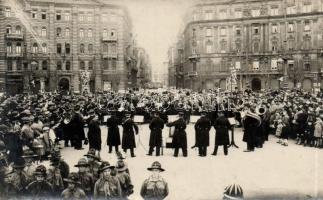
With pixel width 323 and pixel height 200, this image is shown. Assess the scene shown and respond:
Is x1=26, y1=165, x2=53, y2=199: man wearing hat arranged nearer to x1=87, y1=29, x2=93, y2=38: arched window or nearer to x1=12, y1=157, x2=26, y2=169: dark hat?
x1=12, y1=157, x2=26, y2=169: dark hat

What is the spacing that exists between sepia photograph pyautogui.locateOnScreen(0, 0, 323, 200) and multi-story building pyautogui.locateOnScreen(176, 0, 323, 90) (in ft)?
0.49

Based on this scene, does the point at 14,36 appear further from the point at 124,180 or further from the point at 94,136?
the point at 124,180

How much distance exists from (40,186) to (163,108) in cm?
1601

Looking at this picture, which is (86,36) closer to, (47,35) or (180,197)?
(47,35)

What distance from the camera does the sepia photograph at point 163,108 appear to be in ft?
29.4

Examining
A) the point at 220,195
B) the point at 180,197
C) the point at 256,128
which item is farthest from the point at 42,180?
the point at 256,128

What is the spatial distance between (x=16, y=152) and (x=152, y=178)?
5.10 meters

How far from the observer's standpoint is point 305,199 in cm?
943

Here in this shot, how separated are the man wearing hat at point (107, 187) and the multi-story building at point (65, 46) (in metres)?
42.5

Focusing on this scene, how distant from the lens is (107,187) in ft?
23.2

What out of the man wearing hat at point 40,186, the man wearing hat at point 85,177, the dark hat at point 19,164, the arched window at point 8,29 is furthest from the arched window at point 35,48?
the man wearing hat at point 40,186

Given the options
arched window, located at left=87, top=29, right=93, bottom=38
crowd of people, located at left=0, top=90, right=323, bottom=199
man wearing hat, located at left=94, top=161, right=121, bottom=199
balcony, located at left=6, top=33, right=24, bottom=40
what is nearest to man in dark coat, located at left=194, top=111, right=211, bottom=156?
crowd of people, located at left=0, top=90, right=323, bottom=199

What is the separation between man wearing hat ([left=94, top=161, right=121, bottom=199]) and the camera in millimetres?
7055

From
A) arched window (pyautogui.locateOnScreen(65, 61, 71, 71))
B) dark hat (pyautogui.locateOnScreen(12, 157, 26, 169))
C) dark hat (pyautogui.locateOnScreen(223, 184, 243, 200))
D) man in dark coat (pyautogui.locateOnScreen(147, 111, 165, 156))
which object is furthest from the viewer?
arched window (pyautogui.locateOnScreen(65, 61, 71, 71))
